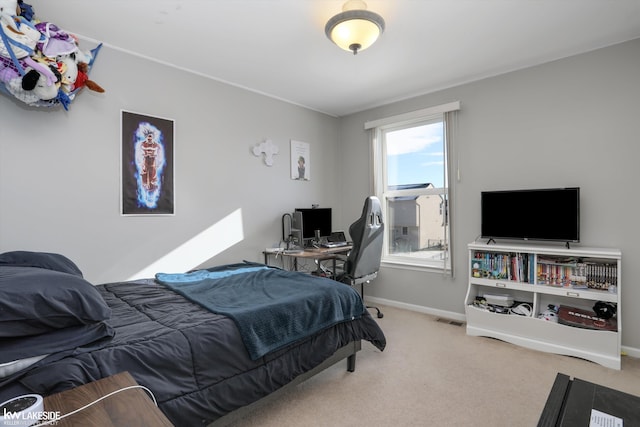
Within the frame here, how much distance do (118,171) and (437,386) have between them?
114 inches

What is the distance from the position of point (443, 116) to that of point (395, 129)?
662mm

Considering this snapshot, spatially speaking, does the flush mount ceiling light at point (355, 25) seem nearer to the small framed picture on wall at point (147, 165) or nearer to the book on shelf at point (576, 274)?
the small framed picture on wall at point (147, 165)

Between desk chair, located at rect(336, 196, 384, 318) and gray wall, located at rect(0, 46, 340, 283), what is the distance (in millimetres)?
1111

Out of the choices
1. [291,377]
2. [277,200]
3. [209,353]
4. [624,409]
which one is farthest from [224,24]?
[624,409]

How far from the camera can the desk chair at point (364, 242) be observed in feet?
10.1

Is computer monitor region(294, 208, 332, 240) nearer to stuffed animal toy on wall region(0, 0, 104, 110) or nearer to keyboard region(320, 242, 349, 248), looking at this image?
keyboard region(320, 242, 349, 248)

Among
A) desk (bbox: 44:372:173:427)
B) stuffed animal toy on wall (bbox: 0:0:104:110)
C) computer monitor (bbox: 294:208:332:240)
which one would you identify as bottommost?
desk (bbox: 44:372:173:427)

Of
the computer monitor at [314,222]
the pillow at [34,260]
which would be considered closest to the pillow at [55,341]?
the pillow at [34,260]

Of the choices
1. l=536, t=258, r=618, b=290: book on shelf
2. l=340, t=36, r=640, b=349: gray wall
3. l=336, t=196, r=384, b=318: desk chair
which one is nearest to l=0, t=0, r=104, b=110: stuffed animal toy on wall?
l=336, t=196, r=384, b=318: desk chair

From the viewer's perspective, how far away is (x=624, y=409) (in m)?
1.16

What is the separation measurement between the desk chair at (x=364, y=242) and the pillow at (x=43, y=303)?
2.13m

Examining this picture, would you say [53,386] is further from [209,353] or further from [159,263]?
[159,263]

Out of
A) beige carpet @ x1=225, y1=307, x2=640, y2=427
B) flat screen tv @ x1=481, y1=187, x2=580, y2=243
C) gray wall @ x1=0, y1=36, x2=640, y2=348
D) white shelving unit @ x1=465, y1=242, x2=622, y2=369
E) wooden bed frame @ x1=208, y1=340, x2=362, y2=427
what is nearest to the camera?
wooden bed frame @ x1=208, y1=340, x2=362, y2=427

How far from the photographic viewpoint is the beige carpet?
1917mm
